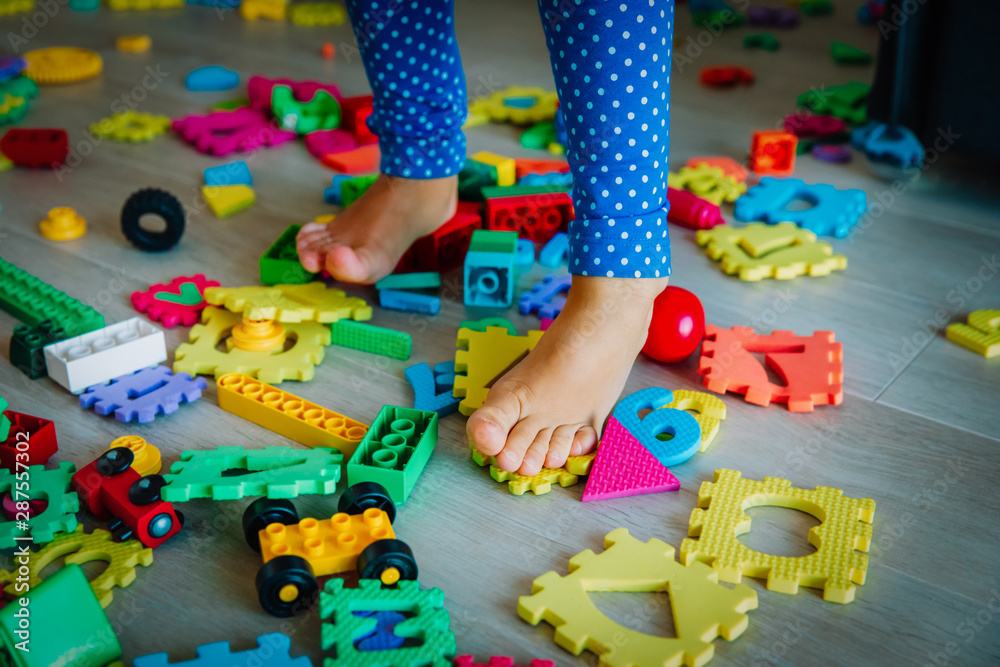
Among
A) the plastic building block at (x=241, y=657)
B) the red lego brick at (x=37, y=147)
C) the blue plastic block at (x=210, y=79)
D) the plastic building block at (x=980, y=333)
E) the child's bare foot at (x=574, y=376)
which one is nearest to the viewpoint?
the plastic building block at (x=241, y=657)

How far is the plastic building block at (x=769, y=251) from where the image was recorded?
1269mm

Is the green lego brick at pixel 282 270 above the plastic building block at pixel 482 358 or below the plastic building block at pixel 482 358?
above

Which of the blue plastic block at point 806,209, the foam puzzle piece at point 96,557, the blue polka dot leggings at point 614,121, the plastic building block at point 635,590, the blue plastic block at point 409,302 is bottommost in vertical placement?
the blue plastic block at point 806,209

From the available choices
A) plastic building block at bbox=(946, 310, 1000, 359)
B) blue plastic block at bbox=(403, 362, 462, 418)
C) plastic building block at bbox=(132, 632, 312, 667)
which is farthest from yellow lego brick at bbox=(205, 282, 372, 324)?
plastic building block at bbox=(946, 310, 1000, 359)

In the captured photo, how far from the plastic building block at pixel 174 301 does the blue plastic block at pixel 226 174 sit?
339 millimetres

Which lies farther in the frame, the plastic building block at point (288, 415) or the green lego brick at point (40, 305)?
the green lego brick at point (40, 305)

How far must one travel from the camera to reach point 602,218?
88 cm

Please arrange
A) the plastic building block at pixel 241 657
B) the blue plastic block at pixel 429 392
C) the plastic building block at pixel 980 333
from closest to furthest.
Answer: the plastic building block at pixel 241 657, the blue plastic block at pixel 429 392, the plastic building block at pixel 980 333

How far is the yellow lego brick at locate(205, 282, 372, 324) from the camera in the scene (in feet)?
3.52

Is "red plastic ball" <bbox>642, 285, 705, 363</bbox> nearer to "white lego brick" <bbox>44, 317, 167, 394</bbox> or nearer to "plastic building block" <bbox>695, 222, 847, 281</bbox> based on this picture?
"plastic building block" <bbox>695, 222, 847, 281</bbox>

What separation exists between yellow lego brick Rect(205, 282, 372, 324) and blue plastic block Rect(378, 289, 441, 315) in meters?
0.03

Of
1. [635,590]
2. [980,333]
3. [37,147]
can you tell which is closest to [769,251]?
[980,333]

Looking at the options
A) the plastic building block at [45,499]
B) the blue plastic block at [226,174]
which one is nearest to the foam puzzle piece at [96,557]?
the plastic building block at [45,499]

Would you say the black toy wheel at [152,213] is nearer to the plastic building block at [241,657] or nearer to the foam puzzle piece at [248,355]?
the foam puzzle piece at [248,355]
